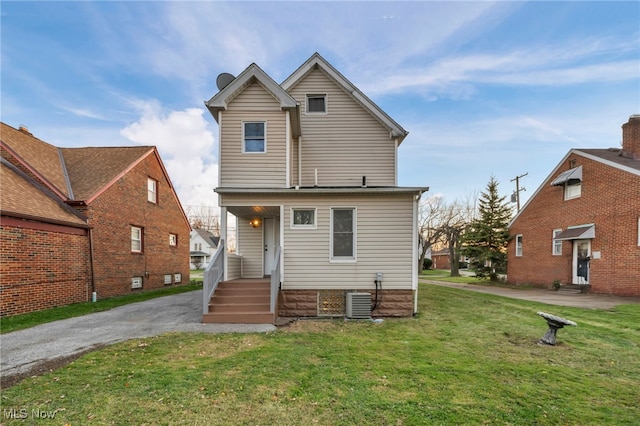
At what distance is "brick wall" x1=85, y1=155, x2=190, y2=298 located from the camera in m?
11.6

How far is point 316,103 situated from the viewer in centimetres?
1053

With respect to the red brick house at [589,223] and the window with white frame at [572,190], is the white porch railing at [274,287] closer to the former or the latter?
the red brick house at [589,223]

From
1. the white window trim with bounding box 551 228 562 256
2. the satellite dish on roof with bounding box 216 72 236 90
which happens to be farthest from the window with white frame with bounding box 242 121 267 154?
the white window trim with bounding box 551 228 562 256

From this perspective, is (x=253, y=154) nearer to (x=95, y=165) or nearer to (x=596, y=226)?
(x=95, y=165)

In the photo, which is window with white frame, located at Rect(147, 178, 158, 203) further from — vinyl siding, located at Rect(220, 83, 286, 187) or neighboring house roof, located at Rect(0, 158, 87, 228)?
vinyl siding, located at Rect(220, 83, 286, 187)

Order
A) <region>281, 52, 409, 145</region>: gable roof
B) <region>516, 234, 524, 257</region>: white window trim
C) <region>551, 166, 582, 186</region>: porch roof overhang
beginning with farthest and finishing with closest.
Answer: <region>516, 234, 524, 257</region>: white window trim
<region>551, 166, 582, 186</region>: porch roof overhang
<region>281, 52, 409, 145</region>: gable roof

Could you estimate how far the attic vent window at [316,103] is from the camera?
10.5 m

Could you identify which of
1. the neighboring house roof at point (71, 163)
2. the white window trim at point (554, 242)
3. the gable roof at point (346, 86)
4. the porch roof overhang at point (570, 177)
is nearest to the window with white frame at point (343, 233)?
the gable roof at point (346, 86)

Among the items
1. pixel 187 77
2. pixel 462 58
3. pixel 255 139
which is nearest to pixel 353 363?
pixel 255 139

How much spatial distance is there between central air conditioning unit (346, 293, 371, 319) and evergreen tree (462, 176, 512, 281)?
1612 centimetres

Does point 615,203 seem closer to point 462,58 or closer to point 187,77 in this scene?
point 462,58

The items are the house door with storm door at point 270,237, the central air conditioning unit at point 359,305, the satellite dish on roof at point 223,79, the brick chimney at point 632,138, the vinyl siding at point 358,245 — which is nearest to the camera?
the central air conditioning unit at point 359,305

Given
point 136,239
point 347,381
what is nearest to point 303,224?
point 347,381

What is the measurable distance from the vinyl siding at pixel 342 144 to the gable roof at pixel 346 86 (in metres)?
0.15
